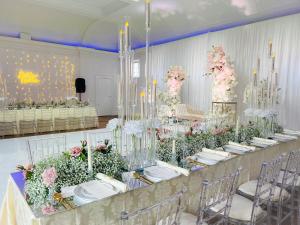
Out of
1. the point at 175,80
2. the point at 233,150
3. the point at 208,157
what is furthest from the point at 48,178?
the point at 175,80

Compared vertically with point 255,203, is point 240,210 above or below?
below

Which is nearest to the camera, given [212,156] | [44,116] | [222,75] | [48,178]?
[48,178]

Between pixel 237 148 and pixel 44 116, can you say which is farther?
pixel 44 116

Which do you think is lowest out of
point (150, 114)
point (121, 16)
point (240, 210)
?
point (240, 210)

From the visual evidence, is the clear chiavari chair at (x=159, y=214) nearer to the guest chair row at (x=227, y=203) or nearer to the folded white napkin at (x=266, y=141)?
the guest chair row at (x=227, y=203)

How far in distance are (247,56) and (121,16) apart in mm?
4625

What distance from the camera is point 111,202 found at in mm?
1396

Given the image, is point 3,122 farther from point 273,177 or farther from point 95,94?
point 273,177

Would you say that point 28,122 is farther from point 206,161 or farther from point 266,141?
point 266,141

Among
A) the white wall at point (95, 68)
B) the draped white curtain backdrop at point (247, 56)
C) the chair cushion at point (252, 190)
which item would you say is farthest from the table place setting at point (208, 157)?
the white wall at point (95, 68)

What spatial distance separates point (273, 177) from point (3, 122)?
678cm

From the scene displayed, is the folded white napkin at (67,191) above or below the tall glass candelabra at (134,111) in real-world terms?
below

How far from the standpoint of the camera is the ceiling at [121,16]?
607cm

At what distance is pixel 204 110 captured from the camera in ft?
28.3
